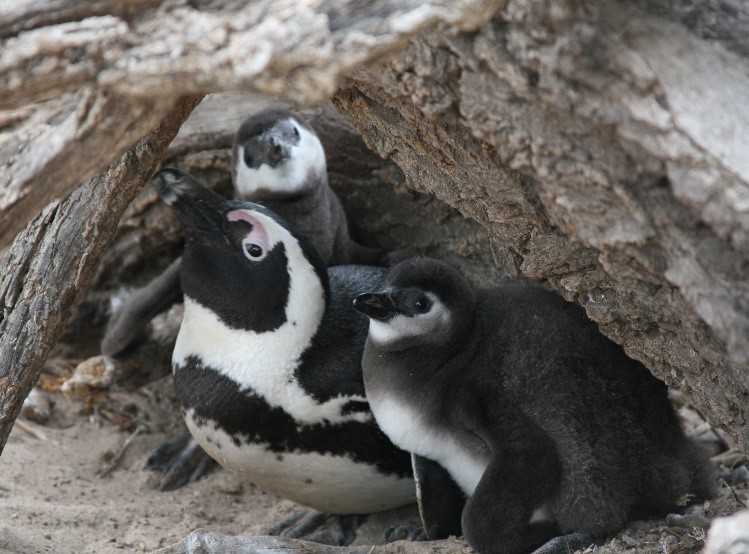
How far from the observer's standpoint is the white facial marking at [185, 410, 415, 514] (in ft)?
11.9

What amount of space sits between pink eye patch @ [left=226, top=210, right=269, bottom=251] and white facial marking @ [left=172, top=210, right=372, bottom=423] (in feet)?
0.05

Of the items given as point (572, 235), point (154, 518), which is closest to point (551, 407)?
point (572, 235)

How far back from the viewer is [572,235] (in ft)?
8.04

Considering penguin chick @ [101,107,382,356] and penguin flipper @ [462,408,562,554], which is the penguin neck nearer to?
penguin chick @ [101,107,382,356]

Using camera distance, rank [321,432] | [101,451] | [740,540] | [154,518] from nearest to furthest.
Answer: [740,540], [321,432], [154,518], [101,451]

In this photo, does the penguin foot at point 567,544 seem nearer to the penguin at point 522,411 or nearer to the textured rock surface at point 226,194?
the penguin at point 522,411

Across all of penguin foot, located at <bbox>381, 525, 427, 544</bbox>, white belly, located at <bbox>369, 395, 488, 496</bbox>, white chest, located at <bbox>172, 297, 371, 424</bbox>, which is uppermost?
white belly, located at <bbox>369, 395, 488, 496</bbox>

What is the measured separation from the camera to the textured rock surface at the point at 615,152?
1865 millimetres

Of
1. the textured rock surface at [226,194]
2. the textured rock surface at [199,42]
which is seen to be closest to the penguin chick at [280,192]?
the textured rock surface at [226,194]

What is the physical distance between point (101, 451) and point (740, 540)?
139 inches

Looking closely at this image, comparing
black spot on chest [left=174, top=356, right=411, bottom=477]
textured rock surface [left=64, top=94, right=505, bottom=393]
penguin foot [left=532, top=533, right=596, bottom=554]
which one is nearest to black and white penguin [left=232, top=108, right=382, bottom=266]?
textured rock surface [left=64, top=94, right=505, bottom=393]

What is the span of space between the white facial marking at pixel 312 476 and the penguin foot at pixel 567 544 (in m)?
0.97

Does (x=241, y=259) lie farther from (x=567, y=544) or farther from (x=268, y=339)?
(x=567, y=544)

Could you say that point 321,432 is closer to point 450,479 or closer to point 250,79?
point 450,479
